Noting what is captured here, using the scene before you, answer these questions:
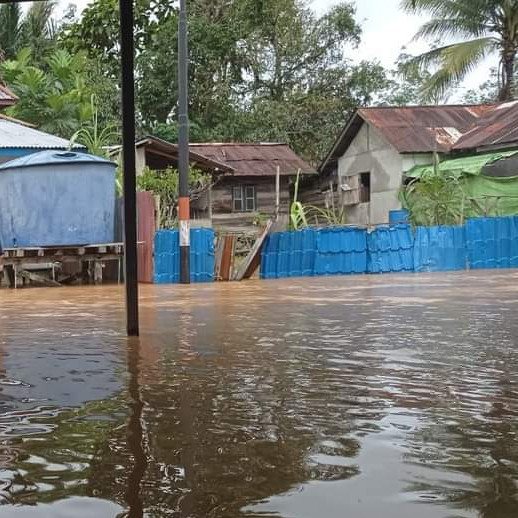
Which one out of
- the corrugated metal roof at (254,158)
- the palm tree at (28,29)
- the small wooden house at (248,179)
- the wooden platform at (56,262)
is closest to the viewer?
the wooden platform at (56,262)

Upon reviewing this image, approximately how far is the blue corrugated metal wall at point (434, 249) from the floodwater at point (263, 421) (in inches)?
527

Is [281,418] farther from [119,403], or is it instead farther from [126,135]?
[126,135]

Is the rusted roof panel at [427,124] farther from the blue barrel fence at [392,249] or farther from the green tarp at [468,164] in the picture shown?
the blue barrel fence at [392,249]

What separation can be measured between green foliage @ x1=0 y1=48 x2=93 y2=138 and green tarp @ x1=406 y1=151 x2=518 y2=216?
37.6 ft

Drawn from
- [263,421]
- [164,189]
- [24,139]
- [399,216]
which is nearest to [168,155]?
[164,189]

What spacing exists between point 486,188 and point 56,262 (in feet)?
41.3

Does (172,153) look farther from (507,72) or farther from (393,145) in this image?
(507,72)

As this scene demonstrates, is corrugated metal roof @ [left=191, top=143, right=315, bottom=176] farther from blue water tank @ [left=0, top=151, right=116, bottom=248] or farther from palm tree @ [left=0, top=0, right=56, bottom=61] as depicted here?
blue water tank @ [left=0, top=151, right=116, bottom=248]

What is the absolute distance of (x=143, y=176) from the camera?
66.0 feet

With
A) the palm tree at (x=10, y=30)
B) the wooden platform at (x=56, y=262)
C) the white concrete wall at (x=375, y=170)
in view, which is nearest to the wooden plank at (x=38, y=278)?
the wooden platform at (x=56, y=262)

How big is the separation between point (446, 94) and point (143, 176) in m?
15.8

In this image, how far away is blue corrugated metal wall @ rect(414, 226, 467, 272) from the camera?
20453 mm

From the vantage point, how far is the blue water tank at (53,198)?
16188mm

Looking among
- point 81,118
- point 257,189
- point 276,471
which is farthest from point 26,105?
point 276,471
